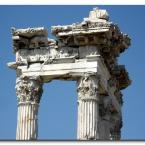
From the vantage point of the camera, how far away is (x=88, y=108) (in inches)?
1300

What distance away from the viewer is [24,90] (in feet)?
112

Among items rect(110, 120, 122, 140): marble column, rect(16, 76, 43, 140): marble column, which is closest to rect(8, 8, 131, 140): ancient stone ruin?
rect(16, 76, 43, 140): marble column

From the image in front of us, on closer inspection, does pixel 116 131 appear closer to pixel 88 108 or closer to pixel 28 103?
pixel 88 108

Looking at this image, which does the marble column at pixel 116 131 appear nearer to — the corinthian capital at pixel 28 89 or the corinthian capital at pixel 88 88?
the corinthian capital at pixel 88 88

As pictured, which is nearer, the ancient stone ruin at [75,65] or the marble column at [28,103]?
the ancient stone ruin at [75,65]

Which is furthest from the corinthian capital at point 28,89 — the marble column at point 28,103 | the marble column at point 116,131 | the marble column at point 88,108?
the marble column at point 116,131

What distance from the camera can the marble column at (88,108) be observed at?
1287 inches

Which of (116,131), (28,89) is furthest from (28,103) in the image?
(116,131)

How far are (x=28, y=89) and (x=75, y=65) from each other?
2293mm

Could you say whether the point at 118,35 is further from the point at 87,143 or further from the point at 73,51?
the point at 87,143

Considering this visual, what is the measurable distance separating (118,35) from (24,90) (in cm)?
472

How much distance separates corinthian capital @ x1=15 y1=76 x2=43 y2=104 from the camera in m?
34.2

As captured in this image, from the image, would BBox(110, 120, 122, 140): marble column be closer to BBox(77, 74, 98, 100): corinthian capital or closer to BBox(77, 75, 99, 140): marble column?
BBox(77, 75, 99, 140): marble column

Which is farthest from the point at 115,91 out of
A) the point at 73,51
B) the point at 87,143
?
the point at 87,143
